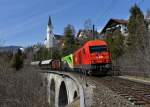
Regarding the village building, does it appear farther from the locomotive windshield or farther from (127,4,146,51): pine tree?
the locomotive windshield

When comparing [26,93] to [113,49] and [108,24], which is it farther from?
[108,24]

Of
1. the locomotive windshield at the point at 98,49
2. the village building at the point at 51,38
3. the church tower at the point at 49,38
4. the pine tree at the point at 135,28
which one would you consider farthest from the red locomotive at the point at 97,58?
the church tower at the point at 49,38

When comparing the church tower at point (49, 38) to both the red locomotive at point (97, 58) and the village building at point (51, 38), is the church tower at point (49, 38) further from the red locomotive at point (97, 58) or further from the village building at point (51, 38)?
the red locomotive at point (97, 58)

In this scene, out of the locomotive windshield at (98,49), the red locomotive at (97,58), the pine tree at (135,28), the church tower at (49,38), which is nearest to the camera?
the red locomotive at (97,58)

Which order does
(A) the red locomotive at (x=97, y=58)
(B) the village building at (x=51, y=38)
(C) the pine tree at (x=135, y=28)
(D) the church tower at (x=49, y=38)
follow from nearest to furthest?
(A) the red locomotive at (x=97, y=58)
(C) the pine tree at (x=135, y=28)
(B) the village building at (x=51, y=38)
(D) the church tower at (x=49, y=38)

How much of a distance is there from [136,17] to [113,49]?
255 inches

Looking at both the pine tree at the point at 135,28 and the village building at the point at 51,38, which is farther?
the village building at the point at 51,38

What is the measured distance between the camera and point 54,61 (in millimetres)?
76250

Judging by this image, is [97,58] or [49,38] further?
[49,38]

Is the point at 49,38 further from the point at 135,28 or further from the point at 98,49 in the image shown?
the point at 98,49

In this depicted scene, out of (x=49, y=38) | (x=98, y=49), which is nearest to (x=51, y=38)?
(x=49, y=38)

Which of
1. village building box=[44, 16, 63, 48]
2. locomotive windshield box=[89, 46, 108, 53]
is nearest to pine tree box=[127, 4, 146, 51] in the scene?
locomotive windshield box=[89, 46, 108, 53]

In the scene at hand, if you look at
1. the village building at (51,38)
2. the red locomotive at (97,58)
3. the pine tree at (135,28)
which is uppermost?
the village building at (51,38)

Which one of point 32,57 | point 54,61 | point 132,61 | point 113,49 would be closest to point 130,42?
point 113,49
